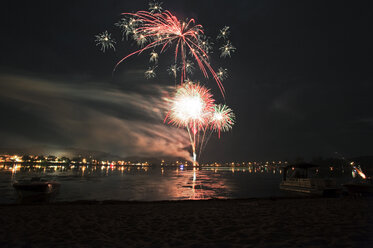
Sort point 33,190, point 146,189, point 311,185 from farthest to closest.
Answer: point 146,189 < point 311,185 < point 33,190

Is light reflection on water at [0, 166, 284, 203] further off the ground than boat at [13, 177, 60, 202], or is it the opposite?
boat at [13, 177, 60, 202]

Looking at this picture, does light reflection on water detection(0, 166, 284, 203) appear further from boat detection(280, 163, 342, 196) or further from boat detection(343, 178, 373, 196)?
boat detection(343, 178, 373, 196)

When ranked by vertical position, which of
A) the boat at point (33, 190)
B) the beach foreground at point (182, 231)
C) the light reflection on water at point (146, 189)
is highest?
the beach foreground at point (182, 231)

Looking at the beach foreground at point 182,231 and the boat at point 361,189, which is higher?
the beach foreground at point 182,231

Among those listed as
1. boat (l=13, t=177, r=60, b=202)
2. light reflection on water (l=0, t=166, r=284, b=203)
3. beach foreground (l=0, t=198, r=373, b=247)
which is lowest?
light reflection on water (l=0, t=166, r=284, b=203)

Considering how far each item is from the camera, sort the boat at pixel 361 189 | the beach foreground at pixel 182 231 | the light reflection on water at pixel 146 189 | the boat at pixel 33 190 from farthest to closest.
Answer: the light reflection on water at pixel 146 189
the boat at pixel 361 189
the boat at pixel 33 190
the beach foreground at pixel 182 231

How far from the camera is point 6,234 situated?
25.4 ft

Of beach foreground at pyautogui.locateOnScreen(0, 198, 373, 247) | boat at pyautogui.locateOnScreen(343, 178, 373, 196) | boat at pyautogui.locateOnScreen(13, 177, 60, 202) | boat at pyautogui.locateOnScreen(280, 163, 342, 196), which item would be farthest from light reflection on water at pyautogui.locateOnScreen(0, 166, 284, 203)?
beach foreground at pyautogui.locateOnScreen(0, 198, 373, 247)

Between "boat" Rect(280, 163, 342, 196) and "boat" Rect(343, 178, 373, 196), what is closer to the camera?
"boat" Rect(343, 178, 373, 196)

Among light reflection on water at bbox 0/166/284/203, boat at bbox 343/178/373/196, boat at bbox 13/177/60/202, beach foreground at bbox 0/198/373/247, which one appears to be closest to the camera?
beach foreground at bbox 0/198/373/247

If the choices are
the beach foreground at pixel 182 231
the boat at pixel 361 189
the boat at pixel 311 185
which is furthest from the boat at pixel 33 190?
the boat at pixel 361 189

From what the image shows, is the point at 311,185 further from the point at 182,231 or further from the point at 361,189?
the point at 182,231

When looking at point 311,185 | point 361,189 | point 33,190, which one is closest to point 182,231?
point 33,190

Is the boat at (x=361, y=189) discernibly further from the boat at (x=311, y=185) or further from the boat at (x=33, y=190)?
the boat at (x=33, y=190)
